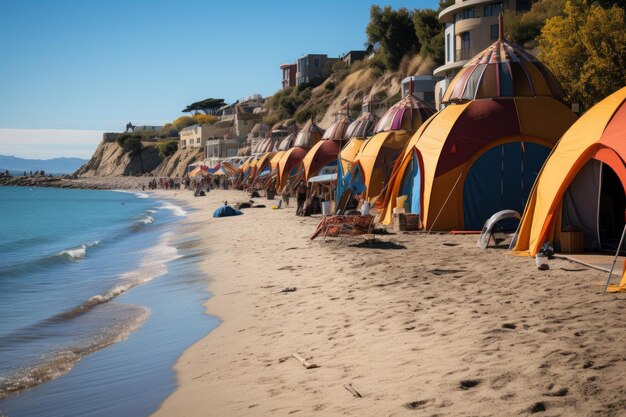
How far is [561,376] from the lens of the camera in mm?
5727

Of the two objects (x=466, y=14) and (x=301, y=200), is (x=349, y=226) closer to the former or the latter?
(x=301, y=200)

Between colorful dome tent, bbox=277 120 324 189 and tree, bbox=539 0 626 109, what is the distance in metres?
20.0

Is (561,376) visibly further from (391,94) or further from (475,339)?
(391,94)

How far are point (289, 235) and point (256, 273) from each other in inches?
238

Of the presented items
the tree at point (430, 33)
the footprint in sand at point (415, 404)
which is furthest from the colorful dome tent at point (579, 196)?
the tree at point (430, 33)

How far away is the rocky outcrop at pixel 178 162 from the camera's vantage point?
11712 cm

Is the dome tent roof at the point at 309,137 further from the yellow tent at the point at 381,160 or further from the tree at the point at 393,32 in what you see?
the tree at the point at 393,32

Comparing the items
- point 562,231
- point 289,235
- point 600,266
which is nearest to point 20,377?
point 600,266

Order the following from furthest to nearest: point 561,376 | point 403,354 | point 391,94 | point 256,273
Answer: point 391,94 < point 256,273 < point 403,354 < point 561,376

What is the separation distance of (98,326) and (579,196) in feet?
30.3

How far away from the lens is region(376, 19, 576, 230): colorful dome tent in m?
17.6

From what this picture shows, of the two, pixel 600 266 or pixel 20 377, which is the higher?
pixel 600 266

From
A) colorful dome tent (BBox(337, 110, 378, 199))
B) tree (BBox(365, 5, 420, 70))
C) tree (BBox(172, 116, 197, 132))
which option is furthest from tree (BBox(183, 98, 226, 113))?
colorful dome tent (BBox(337, 110, 378, 199))

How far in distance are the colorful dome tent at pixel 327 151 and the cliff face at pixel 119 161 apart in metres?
103
